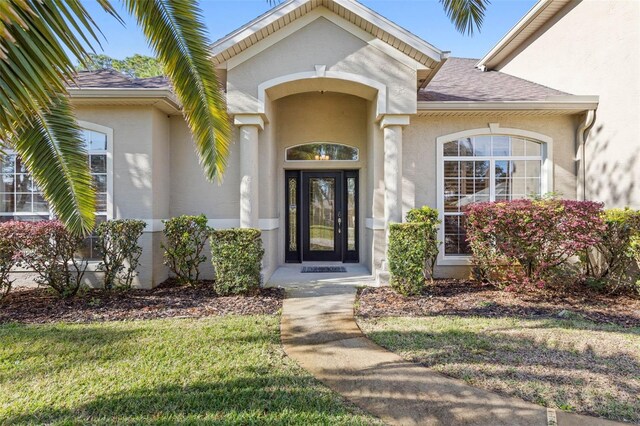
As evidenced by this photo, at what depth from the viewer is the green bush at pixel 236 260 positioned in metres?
6.55

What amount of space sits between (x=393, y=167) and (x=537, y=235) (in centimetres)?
293

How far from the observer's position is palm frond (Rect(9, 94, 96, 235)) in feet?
13.3

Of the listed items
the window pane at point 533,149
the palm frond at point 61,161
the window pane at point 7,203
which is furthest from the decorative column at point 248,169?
the window pane at point 533,149

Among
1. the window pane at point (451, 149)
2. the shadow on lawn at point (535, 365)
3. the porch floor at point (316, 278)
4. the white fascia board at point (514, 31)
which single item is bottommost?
the shadow on lawn at point (535, 365)

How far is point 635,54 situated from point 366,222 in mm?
6421

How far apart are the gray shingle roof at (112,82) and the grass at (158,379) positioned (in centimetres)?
499

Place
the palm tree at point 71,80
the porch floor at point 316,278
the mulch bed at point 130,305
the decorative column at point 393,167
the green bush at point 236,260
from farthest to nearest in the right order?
the porch floor at point 316,278, the decorative column at point 393,167, the green bush at point 236,260, the mulch bed at point 130,305, the palm tree at point 71,80

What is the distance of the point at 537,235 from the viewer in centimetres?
639

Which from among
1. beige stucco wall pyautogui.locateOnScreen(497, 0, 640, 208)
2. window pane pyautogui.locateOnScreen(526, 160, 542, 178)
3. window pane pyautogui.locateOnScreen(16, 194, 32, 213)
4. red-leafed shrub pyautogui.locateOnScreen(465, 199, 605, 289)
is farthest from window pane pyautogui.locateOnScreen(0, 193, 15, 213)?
beige stucco wall pyautogui.locateOnScreen(497, 0, 640, 208)

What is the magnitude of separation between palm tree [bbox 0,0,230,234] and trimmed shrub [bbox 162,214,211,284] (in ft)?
7.30

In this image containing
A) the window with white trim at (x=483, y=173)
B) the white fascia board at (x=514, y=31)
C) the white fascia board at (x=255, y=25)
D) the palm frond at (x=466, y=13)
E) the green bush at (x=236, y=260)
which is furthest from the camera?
the white fascia board at (x=514, y=31)

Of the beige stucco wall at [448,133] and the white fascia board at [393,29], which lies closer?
the white fascia board at [393,29]

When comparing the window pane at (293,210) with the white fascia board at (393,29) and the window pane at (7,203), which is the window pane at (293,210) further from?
the window pane at (7,203)

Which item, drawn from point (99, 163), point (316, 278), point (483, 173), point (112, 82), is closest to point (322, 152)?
point (316, 278)
